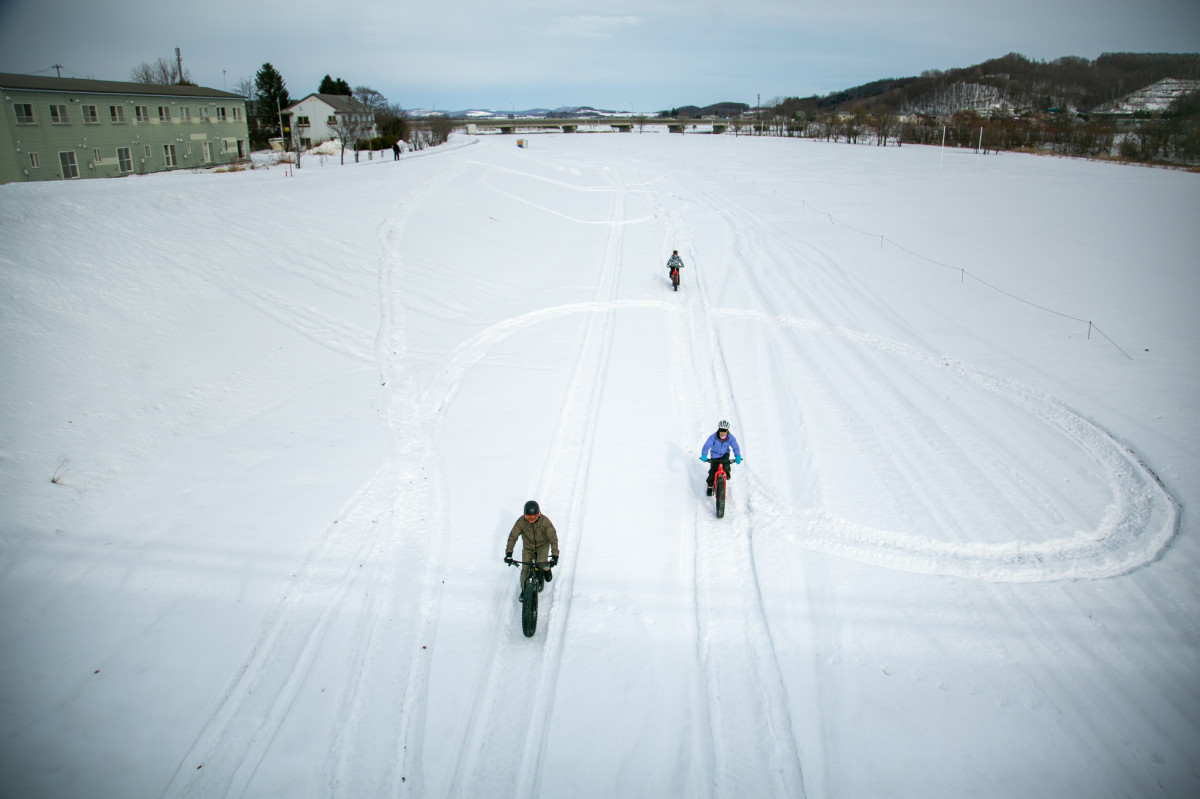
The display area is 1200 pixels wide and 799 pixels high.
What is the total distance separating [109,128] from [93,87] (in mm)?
1974

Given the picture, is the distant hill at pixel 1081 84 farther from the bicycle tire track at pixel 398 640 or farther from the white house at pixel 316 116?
the bicycle tire track at pixel 398 640

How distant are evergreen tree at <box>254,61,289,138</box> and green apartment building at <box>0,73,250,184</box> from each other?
29.0 metres

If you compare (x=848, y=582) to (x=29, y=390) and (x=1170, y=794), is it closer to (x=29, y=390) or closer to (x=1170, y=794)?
(x=1170, y=794)

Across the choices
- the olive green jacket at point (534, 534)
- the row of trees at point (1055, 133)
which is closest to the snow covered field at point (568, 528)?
the olive green jacket at point (534, 534)

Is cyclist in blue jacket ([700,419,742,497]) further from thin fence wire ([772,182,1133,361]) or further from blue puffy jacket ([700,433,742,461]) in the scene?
thin fence wire ([772,182,1133,361])

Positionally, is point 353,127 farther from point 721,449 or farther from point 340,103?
point 721,449

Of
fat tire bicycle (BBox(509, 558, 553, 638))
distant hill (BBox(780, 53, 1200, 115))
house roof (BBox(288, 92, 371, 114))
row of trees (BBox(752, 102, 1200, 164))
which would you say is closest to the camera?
fat tire bicycle (BBox(509, 558, 553, 638))

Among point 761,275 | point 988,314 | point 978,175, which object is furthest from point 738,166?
point 988,314

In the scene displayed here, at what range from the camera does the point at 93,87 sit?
32.1 metres

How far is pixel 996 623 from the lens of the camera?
718cm

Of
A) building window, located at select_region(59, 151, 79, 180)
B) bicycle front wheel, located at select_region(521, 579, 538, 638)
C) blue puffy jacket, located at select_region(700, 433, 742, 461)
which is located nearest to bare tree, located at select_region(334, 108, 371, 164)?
building window, located at select_region(59, 151, 79, 180)

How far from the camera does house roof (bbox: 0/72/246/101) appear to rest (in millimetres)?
27938

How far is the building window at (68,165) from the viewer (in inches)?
1167

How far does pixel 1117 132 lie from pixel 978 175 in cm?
4380
